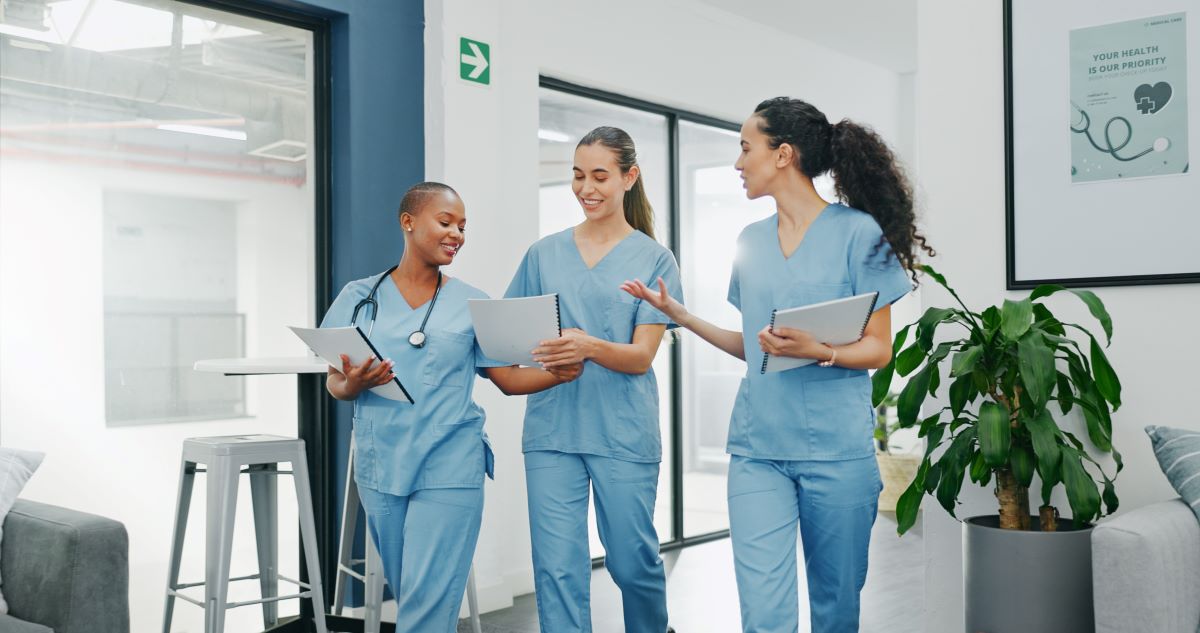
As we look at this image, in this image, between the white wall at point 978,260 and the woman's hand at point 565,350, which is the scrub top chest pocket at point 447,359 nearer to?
the woman's hand at point 565,350

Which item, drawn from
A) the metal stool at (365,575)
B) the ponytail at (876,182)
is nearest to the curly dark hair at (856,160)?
the ponytail at (876,182)

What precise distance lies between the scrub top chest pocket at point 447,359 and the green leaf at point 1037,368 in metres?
1.16

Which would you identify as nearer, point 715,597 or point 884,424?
point 715,597

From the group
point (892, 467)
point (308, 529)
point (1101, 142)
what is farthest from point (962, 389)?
point (892, 467)

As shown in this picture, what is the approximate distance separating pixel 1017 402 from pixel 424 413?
4.27 ft

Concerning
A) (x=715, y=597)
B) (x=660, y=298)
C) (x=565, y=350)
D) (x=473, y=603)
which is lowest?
(x=715, y=597)

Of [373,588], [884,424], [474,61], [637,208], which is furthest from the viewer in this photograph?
[884,424]

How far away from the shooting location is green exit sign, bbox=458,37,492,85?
11.7 ft

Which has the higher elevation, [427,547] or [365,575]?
[427,547]

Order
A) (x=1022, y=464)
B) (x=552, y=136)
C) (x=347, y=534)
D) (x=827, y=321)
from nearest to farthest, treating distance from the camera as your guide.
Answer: (x=827, y=321) → (x=1022, y=464) → (x=347, y=534) → (x=552, y=136)

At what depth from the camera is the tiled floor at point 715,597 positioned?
11.3 feet

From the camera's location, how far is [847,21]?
5223mm

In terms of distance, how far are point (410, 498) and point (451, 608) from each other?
0.78 feet

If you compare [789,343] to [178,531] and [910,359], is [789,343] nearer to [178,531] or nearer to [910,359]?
[910,359]
